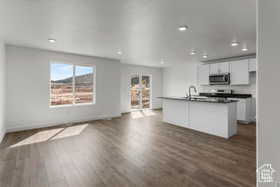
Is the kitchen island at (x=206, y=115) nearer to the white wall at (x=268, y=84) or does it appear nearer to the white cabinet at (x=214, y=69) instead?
the white cabinet at (x=214, y=69)

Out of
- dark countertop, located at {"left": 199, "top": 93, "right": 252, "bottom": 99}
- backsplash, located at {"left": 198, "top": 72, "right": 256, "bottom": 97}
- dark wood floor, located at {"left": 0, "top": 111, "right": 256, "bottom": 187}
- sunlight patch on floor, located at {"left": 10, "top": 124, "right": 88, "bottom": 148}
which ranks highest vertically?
backsplash, located at {"left": 198, "top": 72, "right": 256, "bottom": 97}

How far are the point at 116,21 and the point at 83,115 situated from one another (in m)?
4.02

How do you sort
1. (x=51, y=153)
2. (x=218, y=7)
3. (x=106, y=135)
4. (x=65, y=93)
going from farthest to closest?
1. (x=65, y=93)
2. (x=106, y=135)
3. (x=51, y=153)
4. (x=218, y=7)

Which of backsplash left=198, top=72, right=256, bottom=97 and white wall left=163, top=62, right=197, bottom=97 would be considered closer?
backsplash left=198, top=72, right=256, bottom=97

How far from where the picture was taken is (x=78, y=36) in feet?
11.1

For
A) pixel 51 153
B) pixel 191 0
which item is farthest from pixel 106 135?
pixel 191 0

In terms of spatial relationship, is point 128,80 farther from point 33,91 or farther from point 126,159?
point 126,159

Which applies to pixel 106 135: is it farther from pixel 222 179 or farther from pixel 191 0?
pixel 191 0

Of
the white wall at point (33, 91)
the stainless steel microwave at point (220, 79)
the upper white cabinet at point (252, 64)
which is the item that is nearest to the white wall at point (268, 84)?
the upper white cabinet at point (252, 64)

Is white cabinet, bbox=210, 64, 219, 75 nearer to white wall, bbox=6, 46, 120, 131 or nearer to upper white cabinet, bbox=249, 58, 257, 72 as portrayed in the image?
upper white cabinet, bbox=249, 58, 257, 72

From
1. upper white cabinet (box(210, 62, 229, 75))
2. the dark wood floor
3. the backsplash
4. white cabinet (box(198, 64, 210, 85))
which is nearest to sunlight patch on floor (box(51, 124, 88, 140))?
the dark wood floor

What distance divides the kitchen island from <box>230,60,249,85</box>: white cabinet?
6.41ft

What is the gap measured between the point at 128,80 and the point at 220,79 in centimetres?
431

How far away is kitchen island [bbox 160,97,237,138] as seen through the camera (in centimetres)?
368
